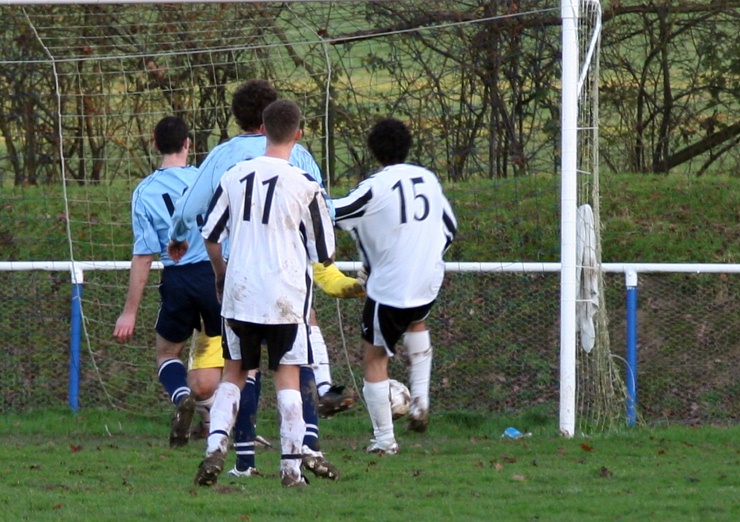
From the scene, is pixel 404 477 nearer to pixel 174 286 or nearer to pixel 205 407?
pixel 205 407

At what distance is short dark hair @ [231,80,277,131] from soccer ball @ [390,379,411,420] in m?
2.11

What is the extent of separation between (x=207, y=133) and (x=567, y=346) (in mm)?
3702

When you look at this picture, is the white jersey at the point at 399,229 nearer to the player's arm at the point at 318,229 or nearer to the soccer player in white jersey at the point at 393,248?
the soccer player in white jersey at the point at 393,248

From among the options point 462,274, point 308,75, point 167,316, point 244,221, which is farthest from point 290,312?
point 462,274

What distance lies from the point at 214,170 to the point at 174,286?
3.84 ft

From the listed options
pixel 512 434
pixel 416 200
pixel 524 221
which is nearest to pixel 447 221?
pixel 416 200

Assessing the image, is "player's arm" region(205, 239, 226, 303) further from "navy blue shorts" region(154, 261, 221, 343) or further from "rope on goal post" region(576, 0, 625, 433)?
"rope on goal post" region(576, 0, 625, 433)

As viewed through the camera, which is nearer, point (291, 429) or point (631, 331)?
point (291, 429)

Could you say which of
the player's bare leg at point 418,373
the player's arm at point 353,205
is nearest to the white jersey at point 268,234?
the player's arm at point 353,205

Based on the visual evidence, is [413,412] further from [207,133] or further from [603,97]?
[603,97]

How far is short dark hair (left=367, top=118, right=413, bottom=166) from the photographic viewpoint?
735 centimetres

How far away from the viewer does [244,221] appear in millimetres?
5594

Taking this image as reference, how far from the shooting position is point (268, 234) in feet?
18.3

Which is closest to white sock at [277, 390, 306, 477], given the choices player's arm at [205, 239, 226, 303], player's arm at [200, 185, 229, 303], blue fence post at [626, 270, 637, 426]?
player's arm at [205, 239, 226, 303]
